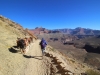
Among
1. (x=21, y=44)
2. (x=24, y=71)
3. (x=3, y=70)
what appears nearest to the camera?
(x=3, y=70)

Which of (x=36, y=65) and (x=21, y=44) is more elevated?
(x=21, y=44)

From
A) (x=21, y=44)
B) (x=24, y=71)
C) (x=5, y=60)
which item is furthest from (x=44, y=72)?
(x=21, y=44)

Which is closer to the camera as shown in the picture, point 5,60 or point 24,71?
point 24,71

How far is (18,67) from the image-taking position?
554 inches

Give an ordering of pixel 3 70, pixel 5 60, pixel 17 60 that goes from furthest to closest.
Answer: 1. pixel 17 60
2. pixel 5 60
3. pixel 3 70

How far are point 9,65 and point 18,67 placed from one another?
2.89ft

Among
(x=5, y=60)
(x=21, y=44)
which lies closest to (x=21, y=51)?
(x=21, y=44)

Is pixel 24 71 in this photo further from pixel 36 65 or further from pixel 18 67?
pixel 36 65

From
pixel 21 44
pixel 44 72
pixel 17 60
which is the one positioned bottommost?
pixel 44 72

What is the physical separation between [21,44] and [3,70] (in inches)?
300

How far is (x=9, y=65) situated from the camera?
1382 cm

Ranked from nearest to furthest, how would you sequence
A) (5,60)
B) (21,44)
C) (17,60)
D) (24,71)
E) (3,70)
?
1. (3,70)
2. (24,71)
3. (5,60)
4. (17,60)
5. (21,44)

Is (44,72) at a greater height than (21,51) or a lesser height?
lesser

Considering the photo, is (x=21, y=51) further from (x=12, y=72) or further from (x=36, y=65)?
(x=12, y=72)
